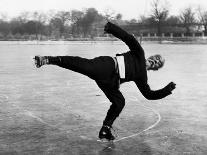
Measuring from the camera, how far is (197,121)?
6766 millimetres

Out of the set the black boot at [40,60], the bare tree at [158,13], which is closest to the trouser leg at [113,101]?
the black boot at [40,60]

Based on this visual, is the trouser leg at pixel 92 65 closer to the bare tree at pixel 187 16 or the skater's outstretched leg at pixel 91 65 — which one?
the skater's outstretched leg at pixel 91 65

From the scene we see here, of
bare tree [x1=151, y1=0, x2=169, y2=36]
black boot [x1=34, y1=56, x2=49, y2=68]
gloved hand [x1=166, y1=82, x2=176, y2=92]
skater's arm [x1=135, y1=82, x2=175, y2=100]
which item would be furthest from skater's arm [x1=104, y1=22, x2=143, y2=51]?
bare tree [x1=151, y1=0, x2=169, y2=36]

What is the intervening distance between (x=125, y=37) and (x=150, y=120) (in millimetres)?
2110

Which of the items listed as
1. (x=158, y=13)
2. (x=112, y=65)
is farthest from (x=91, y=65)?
(x=158, y=13)

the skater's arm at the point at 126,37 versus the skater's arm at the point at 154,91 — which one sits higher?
the skater's arm at the point at 126,37

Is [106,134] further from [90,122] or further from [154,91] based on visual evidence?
[90,122]

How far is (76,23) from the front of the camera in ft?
362

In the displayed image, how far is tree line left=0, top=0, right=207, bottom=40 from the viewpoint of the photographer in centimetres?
9412

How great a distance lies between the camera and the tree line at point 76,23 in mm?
94125

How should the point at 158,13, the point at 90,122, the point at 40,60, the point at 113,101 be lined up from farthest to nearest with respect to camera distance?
the point at 158,13 → the point at 90,122 → the point at 113,101 → the point at 40,60

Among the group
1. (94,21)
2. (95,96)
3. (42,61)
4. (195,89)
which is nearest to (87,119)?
(42,61)

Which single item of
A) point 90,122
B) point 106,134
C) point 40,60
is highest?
point 40,60

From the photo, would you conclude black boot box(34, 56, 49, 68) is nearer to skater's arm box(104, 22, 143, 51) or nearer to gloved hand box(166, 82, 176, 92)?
skater's arm box(104, 22, 143, 51)
